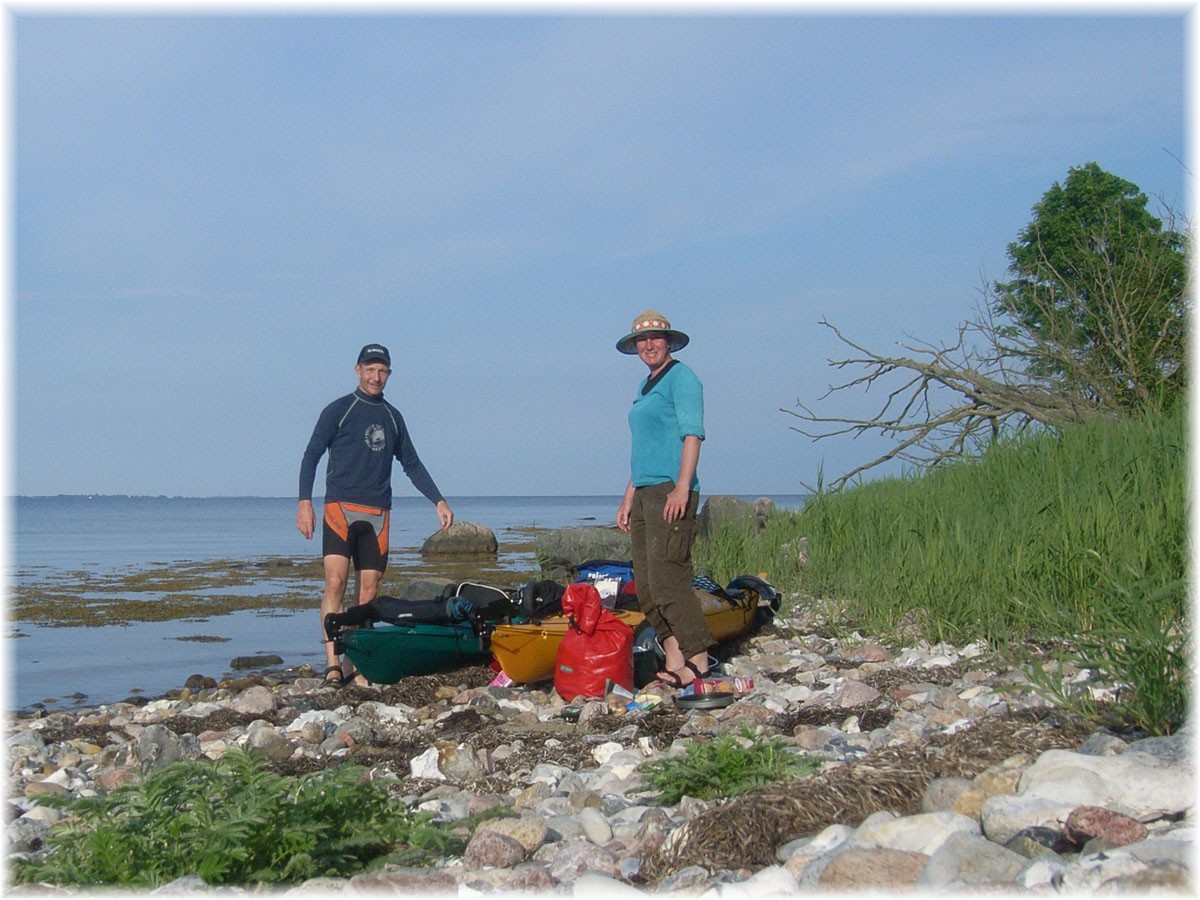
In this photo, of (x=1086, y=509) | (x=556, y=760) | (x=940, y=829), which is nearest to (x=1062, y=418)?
(x=1086, y=509)

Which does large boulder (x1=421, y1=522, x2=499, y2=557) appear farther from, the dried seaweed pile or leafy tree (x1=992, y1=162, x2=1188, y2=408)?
the dried seaweed pile

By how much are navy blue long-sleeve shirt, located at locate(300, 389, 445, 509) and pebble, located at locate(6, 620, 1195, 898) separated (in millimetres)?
1403

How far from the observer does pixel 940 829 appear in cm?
301

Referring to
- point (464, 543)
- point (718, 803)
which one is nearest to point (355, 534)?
point (718, 803)

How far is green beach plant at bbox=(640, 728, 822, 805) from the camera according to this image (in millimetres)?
3955

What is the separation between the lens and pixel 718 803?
3.81 m

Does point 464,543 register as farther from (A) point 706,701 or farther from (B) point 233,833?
(B) point 233,833

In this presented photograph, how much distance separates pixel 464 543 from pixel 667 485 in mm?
19549

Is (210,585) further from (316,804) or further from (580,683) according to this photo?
(316,804)

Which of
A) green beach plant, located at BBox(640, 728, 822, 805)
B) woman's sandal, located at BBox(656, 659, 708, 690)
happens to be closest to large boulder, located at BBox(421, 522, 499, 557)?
woman's sandal, located at BBox(656, 659, 708, 690)

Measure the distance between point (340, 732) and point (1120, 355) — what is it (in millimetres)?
9635

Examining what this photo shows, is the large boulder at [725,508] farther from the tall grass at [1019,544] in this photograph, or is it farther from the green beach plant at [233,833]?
the green beach plant at [233,833]

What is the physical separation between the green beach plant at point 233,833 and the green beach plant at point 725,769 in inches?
31.0

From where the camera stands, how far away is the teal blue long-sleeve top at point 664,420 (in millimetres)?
6477
